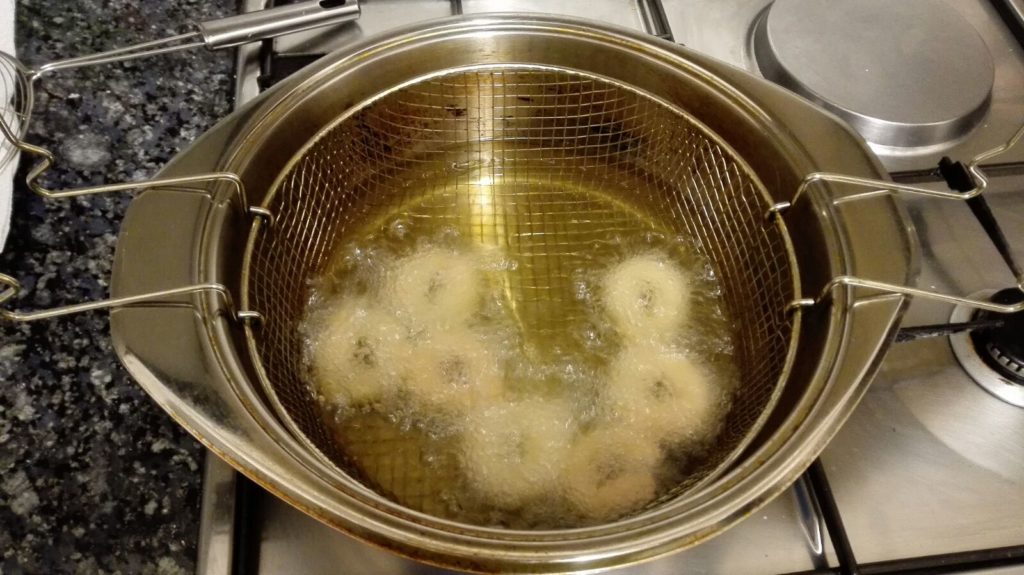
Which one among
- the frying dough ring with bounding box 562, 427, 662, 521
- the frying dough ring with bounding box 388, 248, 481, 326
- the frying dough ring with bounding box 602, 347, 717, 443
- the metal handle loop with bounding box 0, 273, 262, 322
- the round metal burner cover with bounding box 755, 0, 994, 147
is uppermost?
the round metal burner cover with bounding box 755, 0, 994, 147

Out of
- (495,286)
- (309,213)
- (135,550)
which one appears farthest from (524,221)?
(135,550)

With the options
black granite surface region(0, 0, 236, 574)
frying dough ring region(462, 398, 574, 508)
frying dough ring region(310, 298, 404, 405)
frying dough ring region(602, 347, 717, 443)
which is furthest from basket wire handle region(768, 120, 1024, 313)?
black granite surface region(0, 0, 236, 574)

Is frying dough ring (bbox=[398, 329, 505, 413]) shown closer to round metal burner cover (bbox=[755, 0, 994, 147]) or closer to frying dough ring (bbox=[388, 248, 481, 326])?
frying dough ring (bbox=[388, 248, 481, 326])

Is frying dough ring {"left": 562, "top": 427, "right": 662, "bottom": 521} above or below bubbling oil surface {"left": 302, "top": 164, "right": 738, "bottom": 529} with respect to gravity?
below

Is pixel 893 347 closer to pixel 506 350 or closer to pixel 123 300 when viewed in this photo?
pixel 506 350

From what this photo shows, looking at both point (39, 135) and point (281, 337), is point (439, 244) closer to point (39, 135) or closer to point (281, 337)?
point (281, 337)

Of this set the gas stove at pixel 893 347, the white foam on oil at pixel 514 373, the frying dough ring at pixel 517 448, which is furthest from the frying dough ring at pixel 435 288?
the gas stove at pixel 893 347

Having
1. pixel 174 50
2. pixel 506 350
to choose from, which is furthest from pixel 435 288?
pixel 174 50
